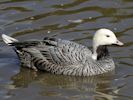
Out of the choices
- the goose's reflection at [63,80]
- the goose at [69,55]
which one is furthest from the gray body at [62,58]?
the goose's reflection at [63,80]

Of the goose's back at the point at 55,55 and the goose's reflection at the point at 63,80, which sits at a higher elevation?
the goose's back at the point at 55,55

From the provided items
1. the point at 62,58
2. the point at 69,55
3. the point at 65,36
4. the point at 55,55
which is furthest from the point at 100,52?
the point at 65,36

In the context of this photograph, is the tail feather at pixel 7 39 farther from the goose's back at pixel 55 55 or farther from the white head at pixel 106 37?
the white head at pixel 106 37

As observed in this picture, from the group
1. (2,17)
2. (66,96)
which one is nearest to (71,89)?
(66,96)

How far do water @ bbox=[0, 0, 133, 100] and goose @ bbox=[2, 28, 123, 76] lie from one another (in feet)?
0.52

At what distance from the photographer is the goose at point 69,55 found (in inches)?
458

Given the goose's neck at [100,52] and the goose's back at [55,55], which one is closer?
the goose's back at [55,55]

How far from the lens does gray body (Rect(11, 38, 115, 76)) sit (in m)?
11.6

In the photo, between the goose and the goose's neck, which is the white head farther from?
the goose's neck

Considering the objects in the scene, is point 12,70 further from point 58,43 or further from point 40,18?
point 40,18

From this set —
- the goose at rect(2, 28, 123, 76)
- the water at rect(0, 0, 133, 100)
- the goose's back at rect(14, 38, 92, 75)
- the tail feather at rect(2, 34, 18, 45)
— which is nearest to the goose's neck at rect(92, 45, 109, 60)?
the goose at rect(2, 28, 123, 76)

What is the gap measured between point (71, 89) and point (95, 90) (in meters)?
0.45

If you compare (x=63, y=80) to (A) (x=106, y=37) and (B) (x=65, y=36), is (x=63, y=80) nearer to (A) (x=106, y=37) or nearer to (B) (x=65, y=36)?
(A) (x=106, y=37)

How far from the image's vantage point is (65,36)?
13.3 meters
